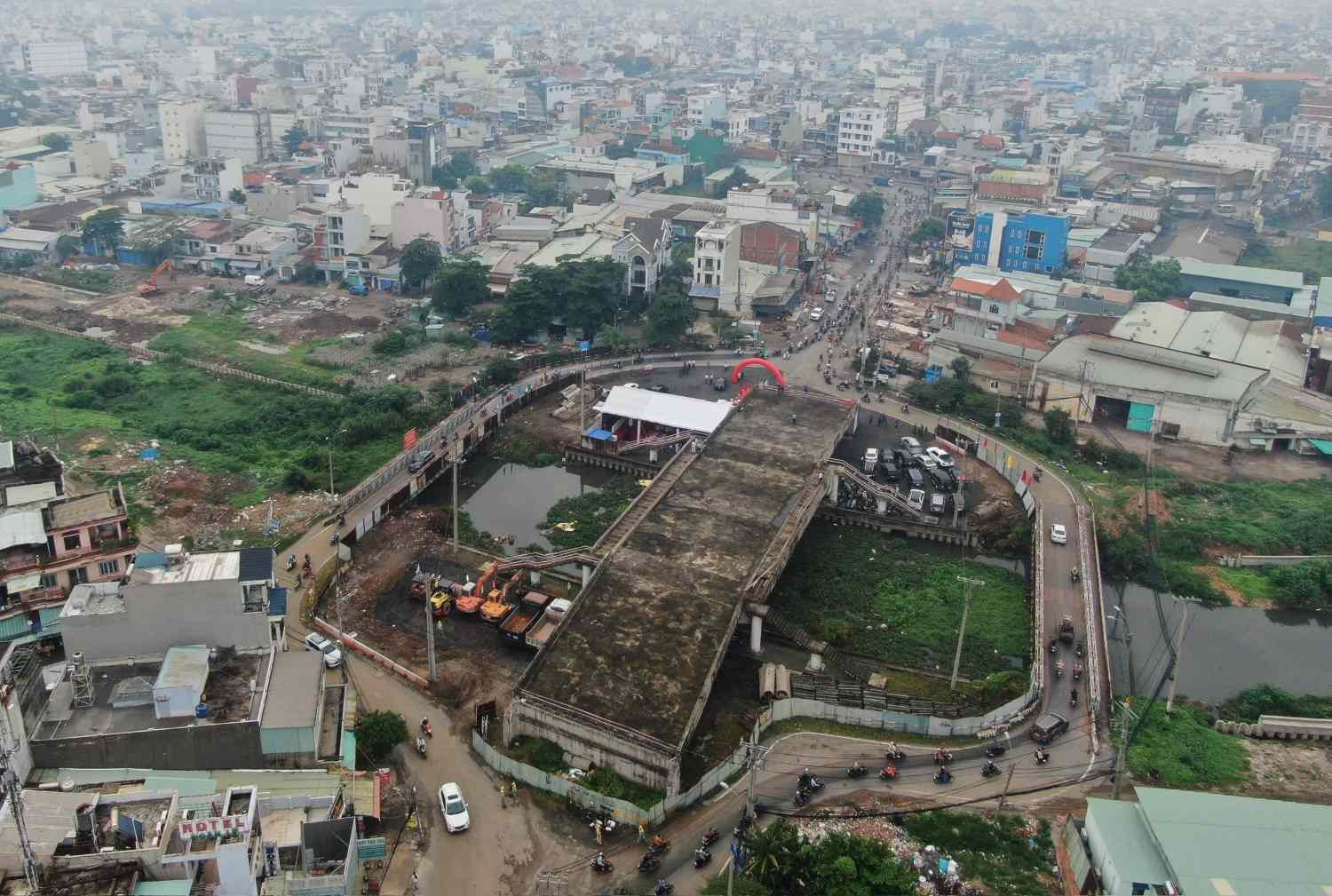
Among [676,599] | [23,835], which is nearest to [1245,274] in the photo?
[676,599]

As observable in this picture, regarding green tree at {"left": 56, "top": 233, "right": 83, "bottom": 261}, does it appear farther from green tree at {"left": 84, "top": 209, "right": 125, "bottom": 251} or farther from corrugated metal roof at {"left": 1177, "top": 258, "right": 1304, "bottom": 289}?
corrugated metal roof at {"left": 1177, "top": 258, "right": 1304, "bottom": 289}

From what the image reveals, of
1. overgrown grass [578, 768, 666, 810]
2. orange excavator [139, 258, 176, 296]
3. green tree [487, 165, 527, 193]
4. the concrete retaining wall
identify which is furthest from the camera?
green tree [487, 165, 527, 193]

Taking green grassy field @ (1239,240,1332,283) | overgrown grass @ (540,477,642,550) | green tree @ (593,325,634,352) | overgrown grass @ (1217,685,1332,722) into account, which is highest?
green grassy field @ (1239,240,1332,283)

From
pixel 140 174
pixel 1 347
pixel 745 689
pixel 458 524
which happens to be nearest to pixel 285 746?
pixel 745 689

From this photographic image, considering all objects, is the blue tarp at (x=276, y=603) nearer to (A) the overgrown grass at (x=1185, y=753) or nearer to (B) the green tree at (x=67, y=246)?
(A) the overgrown grass at (x=1185, y=753)

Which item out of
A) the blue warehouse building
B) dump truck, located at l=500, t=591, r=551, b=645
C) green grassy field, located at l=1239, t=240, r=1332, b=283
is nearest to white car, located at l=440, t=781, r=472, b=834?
dump truck, located at l=500, t=591, r=551, b=645

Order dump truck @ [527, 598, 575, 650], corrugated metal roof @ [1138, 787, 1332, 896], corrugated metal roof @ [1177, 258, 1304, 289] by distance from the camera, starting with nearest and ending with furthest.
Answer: corrugated metal roof @ [1138, 787, 1332, 896]
dump truck @ [527, 598, 575, 650]
corrugated metal roof @ [1177, 258, 1304, 289]

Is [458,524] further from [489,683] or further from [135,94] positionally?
[135,94]
